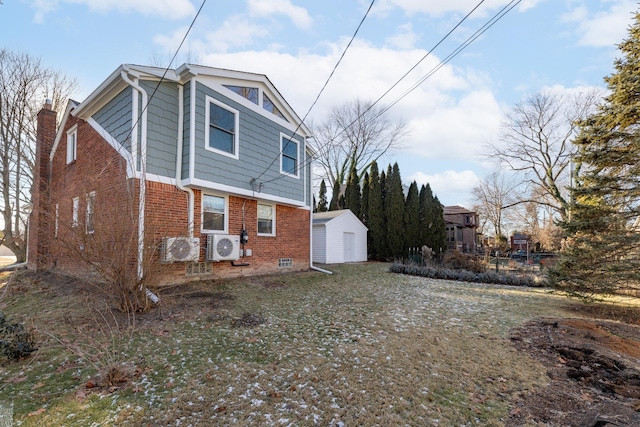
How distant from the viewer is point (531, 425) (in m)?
2.63

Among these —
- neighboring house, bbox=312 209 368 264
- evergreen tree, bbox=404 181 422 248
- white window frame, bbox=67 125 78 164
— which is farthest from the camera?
evergreen tree, bbox=404 181 422 248

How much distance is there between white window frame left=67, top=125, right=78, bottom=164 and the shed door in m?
13.3

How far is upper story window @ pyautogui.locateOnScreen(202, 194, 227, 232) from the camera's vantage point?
8.55m

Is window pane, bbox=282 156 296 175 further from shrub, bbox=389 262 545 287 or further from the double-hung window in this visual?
shrub, bbox=389 262 545 287

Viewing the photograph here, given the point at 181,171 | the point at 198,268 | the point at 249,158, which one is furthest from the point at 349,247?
the point at 181,171

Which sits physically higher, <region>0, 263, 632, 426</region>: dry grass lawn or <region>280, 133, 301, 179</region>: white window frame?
<region>280, 133, 301, 179</region>: white window frame

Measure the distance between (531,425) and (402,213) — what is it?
18832mm

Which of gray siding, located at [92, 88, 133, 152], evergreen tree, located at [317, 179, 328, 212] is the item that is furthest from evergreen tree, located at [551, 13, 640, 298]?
evergreen tree, located at [317, 179, 328, 212]

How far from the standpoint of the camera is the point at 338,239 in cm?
1800

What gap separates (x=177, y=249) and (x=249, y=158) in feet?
12.6

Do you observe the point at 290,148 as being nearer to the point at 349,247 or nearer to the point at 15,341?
the point at 15,341

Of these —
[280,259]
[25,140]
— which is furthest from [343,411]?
[25,140]

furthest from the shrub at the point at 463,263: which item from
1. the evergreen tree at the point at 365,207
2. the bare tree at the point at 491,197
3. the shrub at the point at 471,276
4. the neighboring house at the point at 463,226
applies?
the bare tree at the point at 491,197

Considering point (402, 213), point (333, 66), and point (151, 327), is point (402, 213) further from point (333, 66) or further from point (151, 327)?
point (151, 327)
